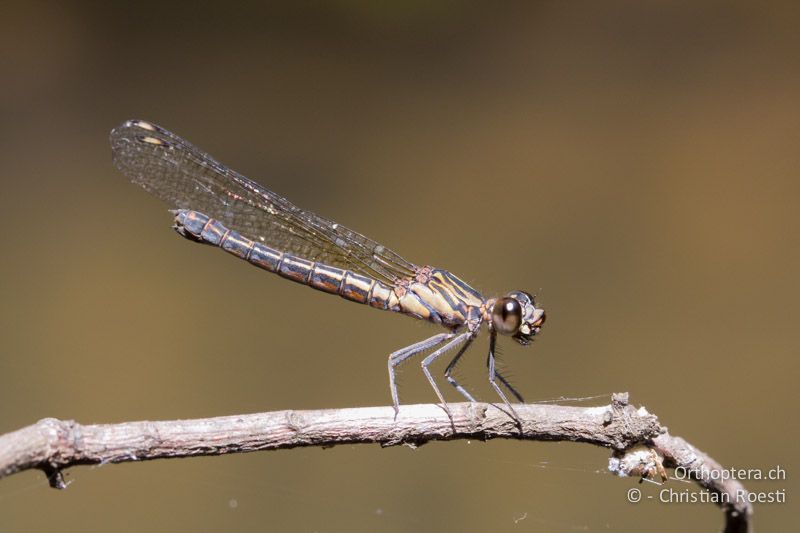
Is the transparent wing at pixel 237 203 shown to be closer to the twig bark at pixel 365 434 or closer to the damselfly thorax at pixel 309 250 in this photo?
the damselfly thorax at pixel 309 250

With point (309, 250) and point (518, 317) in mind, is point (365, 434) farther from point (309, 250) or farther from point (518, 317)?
point (309, 250)

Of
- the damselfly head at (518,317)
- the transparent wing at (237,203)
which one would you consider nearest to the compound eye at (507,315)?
the damselfly head at (518,317)

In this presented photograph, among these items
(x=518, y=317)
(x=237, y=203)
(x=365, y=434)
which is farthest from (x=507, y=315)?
(x=237, y=203)

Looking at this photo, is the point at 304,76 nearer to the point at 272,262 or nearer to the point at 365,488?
the point at 272,262

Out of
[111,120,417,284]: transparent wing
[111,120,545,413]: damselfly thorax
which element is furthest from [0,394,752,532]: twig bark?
[111,120,417,284]: transparent wing

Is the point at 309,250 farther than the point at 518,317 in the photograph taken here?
Yes

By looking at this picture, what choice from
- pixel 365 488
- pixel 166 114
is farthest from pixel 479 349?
pixel 166 114
